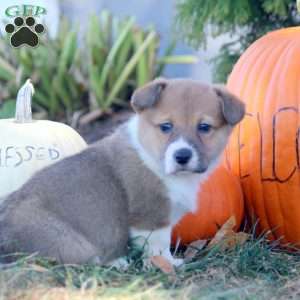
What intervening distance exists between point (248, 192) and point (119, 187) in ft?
3.55

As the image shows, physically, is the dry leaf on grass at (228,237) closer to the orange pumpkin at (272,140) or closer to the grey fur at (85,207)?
the orange pumpkin at (272,140)

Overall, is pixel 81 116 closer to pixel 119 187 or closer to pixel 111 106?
pixel 111 106

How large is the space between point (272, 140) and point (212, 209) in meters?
0.57

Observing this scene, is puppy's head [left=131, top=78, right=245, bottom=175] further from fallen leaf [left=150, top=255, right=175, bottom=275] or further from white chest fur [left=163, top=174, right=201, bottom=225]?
fallen leaf [left=150, top=255, right=175, bottom=275]

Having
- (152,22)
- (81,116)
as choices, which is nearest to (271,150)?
(81,116)

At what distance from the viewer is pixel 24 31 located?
5711mm

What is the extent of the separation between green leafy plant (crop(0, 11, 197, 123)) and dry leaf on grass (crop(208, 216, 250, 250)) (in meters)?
3.95

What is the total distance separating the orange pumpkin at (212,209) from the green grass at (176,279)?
35 cm

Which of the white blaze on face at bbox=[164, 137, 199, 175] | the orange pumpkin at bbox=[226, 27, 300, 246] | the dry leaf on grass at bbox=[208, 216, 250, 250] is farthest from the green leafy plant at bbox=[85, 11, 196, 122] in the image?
the white blaze on face at bbox=[164, 137, 199, 175]

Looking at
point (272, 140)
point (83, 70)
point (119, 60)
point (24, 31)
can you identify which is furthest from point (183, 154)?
point (83, 70)

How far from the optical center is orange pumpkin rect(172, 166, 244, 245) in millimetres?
5039

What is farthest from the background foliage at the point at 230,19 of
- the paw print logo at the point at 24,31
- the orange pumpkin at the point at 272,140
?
the paw print logo at the point at 24,31

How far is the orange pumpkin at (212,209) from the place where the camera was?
504 cm

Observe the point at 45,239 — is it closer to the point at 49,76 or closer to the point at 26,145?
the point at 26,145
